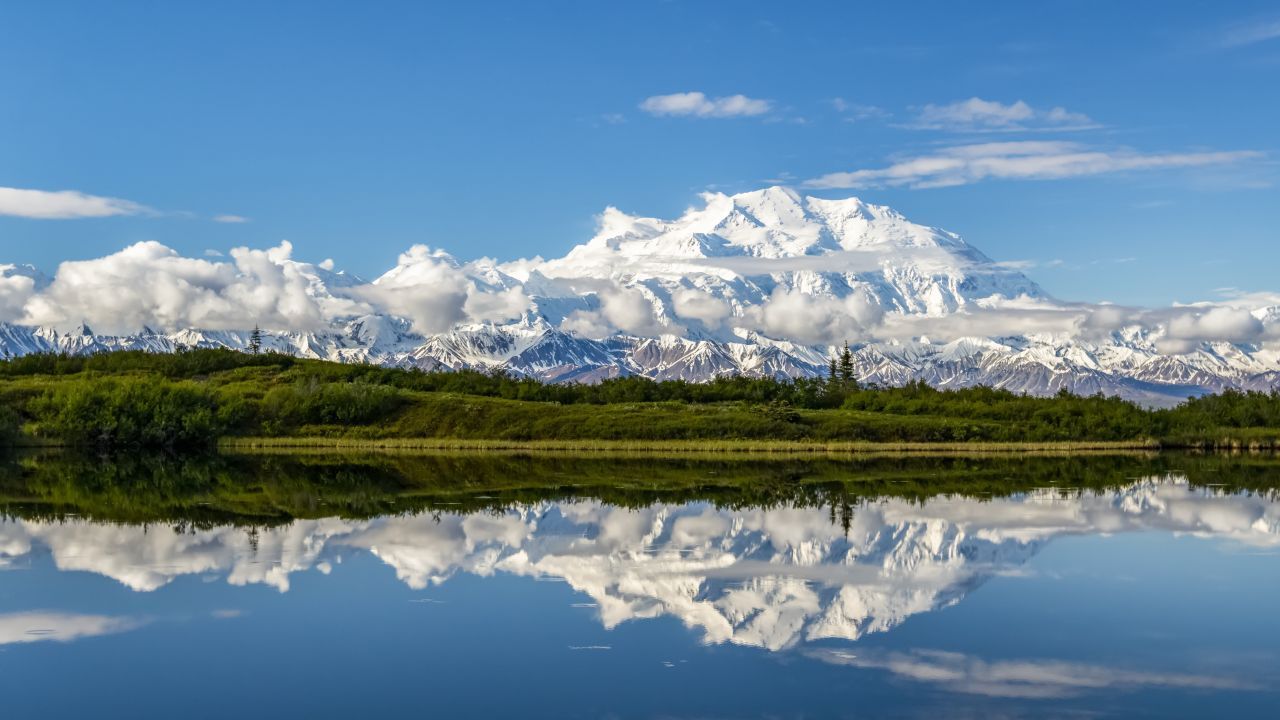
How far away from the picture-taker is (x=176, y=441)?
13375 centimetres

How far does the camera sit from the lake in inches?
955

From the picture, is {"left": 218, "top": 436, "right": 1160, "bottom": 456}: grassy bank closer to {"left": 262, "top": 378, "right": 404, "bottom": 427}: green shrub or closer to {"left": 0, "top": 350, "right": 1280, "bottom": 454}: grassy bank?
{"left": 0, "top": 350, "right": 1280, "bottom": 454}: grassy bank

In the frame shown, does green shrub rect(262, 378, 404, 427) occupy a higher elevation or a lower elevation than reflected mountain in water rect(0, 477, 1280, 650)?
higher

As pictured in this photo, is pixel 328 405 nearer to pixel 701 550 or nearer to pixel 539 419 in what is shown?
pixel 539 419

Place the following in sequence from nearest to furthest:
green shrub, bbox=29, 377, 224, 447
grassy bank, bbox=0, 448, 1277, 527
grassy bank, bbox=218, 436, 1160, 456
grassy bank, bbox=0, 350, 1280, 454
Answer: grassy bank, bbox=0, 448, 1277, 527
grassy bank, bbox=218, 436, 1160, 456
green shrub, bbox=29, 377, 224, 447
grassy bank, bbox=0, 350, 1280, 454

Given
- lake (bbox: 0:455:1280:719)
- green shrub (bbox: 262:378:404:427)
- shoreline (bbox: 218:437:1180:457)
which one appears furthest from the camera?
green shrub (bbox: 262:378:404:427)

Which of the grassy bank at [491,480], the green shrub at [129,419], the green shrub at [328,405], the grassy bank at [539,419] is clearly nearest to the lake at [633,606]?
the grassy bank at [491,480]

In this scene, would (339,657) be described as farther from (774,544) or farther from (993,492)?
(993,492)

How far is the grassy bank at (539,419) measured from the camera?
132250 millimetres

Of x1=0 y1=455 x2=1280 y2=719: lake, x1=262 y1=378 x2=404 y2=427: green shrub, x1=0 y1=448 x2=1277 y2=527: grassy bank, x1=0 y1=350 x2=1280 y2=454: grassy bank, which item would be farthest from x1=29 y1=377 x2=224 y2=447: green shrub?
x1=0 y1=455 x2=1280 y2=719: lake

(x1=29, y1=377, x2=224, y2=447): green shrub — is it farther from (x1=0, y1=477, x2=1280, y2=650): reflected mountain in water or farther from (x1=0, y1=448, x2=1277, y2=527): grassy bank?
(x1=0, y1=477, x2=1280, y2=650): reflected mountain in water

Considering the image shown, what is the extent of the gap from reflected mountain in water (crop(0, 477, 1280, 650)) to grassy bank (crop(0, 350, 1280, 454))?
226 ft

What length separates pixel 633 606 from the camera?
33.0 meters

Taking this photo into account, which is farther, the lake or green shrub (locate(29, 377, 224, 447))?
green shrub (locate(29, 377, 224, 447))
